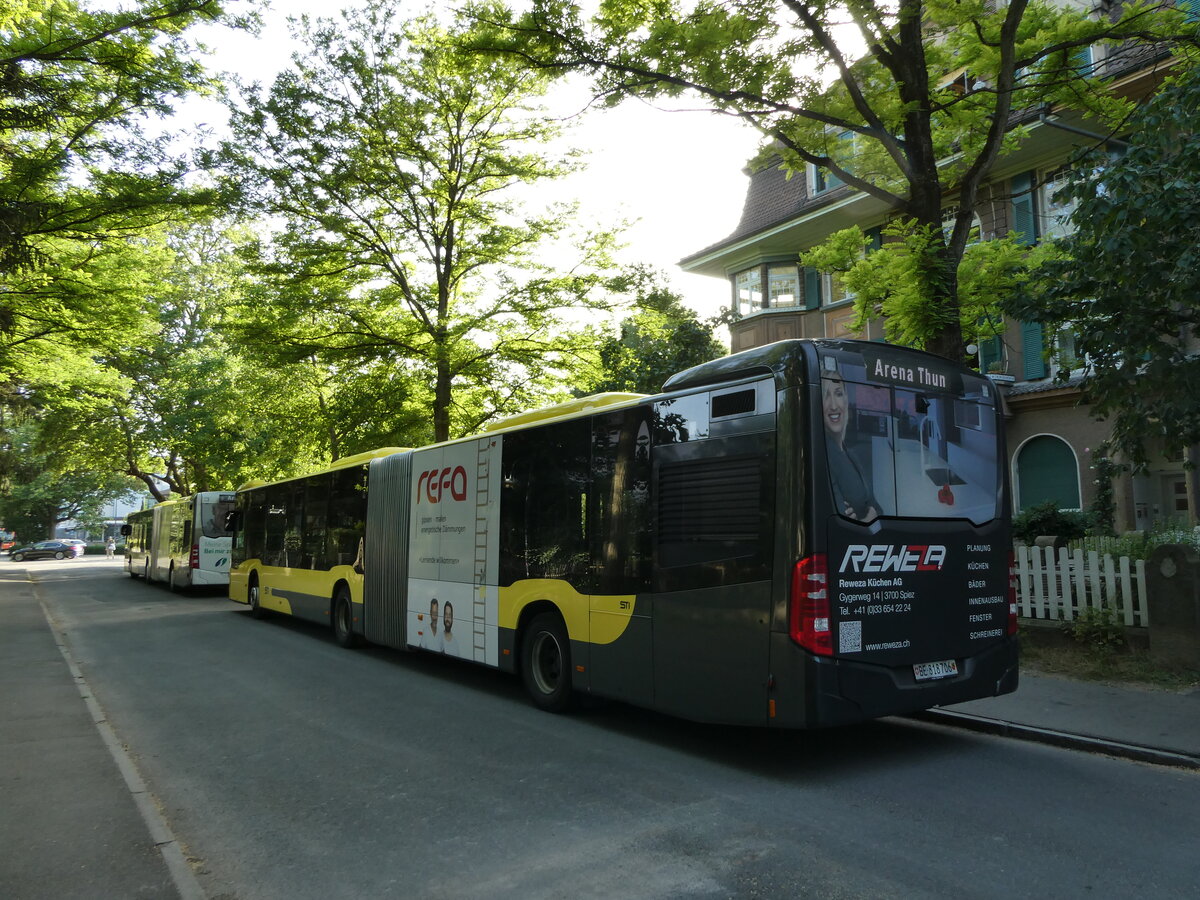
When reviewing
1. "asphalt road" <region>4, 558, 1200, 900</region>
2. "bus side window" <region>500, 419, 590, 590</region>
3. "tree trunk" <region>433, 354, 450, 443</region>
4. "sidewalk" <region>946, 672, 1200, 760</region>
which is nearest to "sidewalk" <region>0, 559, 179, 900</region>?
"asphalt road" <region>4, 558, 1200, 900</region>

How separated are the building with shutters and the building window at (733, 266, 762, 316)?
3cm

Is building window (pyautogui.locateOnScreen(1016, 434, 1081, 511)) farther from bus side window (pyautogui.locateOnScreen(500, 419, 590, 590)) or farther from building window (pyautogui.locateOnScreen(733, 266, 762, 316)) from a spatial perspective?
bus side window (pyautogui.locateOnScreen(500, 419, 590, 590))

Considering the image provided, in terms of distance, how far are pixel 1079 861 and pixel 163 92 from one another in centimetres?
1507

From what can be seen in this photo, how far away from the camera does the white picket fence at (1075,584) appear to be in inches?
357

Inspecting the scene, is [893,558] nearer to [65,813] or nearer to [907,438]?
[907,438]

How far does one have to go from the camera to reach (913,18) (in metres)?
9.80

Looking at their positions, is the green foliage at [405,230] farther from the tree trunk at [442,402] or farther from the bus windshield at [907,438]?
the bus windshield at [907,438]

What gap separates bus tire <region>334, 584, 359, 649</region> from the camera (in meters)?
13.2

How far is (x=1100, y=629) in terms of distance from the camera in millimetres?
9180

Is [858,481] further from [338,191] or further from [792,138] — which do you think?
[338,191]

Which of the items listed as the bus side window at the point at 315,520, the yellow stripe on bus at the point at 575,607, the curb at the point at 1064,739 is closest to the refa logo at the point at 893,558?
the curb at the point at 1064,739

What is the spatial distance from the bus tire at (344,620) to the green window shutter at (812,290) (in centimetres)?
1401

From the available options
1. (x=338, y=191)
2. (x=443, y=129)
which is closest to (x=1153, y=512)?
(x=443, y=129)

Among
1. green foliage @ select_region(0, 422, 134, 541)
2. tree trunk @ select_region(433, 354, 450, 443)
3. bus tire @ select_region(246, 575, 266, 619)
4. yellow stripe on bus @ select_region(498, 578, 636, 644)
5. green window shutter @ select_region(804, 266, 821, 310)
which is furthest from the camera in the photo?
green foliage @ select_region(0, 422, 134, 541)
